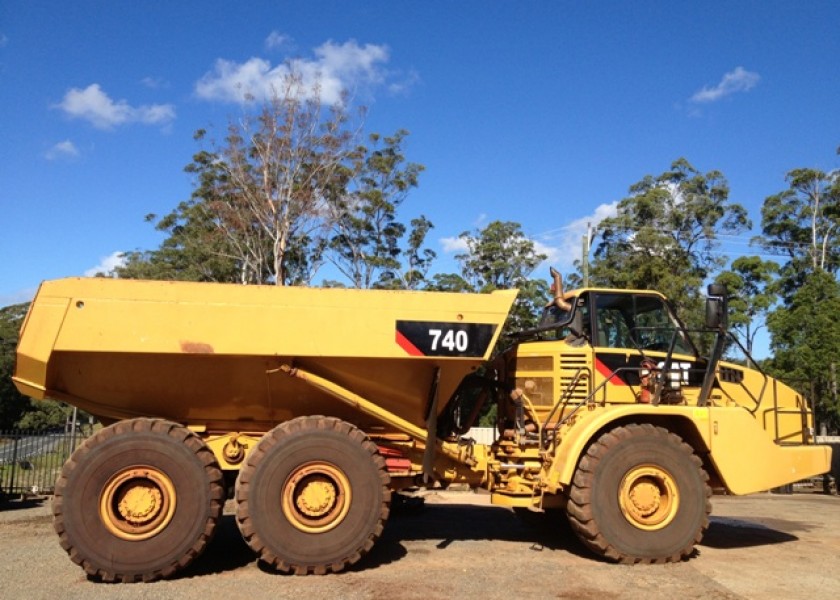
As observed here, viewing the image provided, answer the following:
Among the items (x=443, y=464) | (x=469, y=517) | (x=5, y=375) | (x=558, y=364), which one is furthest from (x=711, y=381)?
(x=5, y=375)

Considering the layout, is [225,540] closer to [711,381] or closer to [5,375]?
[711,381]

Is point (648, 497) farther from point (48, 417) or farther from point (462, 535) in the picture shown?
point (48, 417)

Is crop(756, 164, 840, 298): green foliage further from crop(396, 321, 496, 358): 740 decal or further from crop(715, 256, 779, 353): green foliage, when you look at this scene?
crop(396, 321, 496, 358): 740 decal

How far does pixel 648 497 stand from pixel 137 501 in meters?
4.88

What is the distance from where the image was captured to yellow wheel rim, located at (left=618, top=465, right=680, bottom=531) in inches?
263

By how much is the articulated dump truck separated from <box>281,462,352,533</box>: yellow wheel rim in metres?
0.02

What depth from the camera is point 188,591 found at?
564 centimetres

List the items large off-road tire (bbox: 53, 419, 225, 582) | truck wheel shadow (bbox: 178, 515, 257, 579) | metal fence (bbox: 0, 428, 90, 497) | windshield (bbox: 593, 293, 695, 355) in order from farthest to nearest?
metal fence (bbox: 0, 428, 90, 497), windshield (bbox: 593, 293, 695, 355), truck wheel shadow (bbox: 178, 515, 257, 579), large off-road tire (bbox: 53, 419, 225, 582)

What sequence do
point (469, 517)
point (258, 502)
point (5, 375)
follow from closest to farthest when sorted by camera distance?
point (258, 502) < point (469, 517) < point (5, 375)

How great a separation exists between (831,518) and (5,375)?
40462 millimetres

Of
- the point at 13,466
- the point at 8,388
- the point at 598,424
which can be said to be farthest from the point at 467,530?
the point at 8,388

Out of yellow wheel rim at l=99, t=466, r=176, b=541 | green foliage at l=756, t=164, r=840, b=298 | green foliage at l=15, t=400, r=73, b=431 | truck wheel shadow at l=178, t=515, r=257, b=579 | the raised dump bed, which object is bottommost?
green foliage at l=15, t=400, r=73, b=431

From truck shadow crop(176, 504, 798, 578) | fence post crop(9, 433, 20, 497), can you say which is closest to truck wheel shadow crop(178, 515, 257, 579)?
truck shadow crop(176, 504, 798, 578)

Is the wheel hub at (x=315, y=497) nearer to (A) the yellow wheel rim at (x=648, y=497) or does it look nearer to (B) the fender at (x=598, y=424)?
(B) the fender at (x=598, y=424)
